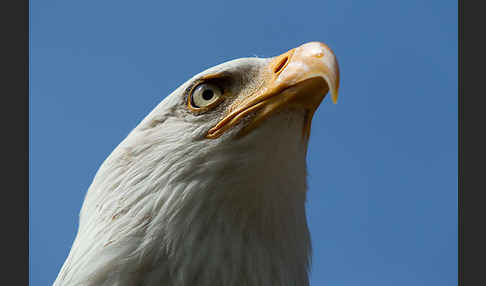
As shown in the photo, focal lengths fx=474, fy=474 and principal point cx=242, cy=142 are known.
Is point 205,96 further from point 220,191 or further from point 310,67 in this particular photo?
point 310,67

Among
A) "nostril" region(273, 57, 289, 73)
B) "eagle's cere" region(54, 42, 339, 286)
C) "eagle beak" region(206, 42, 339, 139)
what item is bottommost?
"eagle's cere" region(54, 42, 339, 286)

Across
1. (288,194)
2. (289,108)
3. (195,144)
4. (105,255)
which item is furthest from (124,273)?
(289,108)

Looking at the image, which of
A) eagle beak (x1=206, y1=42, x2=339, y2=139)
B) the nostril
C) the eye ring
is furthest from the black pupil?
the nostril

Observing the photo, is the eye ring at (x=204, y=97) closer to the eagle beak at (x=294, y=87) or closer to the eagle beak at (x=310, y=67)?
the eagle beak at (x=294, y=87)

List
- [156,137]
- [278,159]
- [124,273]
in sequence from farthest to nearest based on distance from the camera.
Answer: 1. [156,137]
2. [278,159]
3. [124,273]

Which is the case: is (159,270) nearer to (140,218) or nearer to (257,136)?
(140,218)

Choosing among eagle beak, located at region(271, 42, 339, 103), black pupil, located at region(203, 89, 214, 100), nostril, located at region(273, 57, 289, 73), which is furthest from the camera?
black pupil, located at region(203, 89, 214, 100)

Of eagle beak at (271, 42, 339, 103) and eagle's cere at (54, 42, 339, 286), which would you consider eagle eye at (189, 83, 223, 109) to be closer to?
eagle's cere at (54, 42, 339, 286)

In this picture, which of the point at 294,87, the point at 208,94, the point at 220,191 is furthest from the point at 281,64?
the point at 220,191
